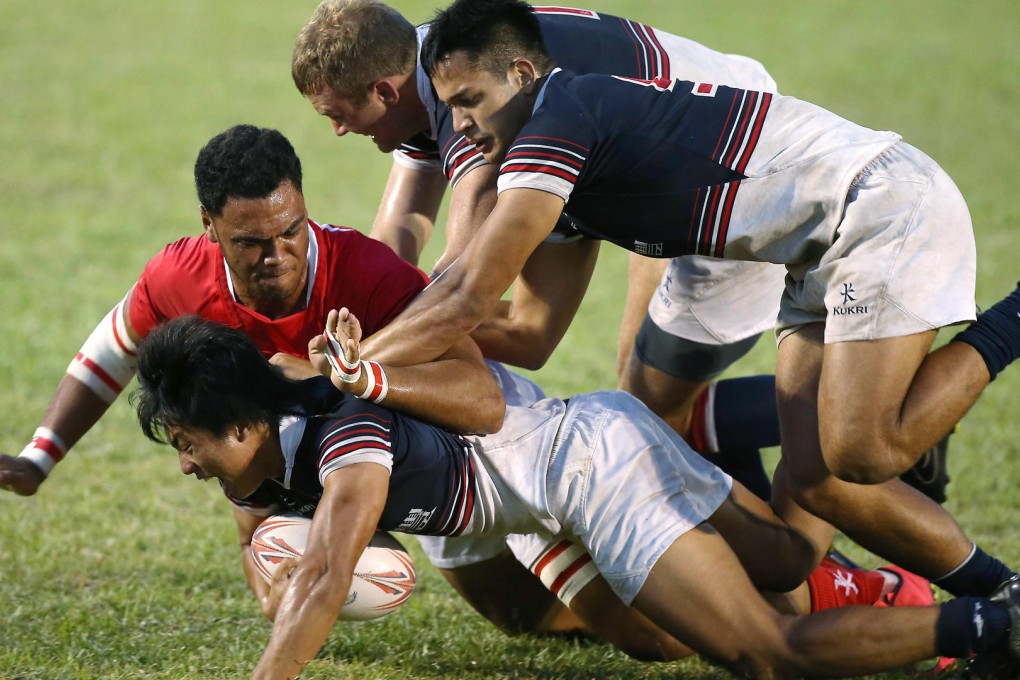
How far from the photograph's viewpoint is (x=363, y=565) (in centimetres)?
425

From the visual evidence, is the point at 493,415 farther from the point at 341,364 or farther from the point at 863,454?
the point at 863,454

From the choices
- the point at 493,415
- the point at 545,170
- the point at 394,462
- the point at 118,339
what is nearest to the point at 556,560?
the point at 493,415

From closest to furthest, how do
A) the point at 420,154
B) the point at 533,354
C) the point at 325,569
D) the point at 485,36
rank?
the point at 325,569 < the point at 485,36 < the point at 533,354 < the point at 420,154

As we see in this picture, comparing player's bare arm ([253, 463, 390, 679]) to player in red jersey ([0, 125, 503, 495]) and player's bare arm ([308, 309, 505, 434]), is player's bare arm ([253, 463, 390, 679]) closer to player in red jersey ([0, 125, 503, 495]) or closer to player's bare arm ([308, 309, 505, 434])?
player's bare arm ([308, 309, 505, 434])

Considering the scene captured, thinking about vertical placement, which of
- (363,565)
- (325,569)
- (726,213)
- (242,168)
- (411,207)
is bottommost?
(363,565)

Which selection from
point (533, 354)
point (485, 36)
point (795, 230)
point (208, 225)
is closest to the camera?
point (795, 230)

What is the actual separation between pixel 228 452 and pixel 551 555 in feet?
3.98

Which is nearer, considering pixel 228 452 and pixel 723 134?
pixel 228 452

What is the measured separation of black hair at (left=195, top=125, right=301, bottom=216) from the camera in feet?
13.8

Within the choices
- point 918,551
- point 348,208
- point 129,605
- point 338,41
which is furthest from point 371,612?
point 348,208

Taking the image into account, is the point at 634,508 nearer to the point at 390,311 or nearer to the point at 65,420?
the point at 390,311

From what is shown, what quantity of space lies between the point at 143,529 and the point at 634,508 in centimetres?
304

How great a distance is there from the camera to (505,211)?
159 inches

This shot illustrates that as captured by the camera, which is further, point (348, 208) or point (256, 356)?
point (348, 208)
